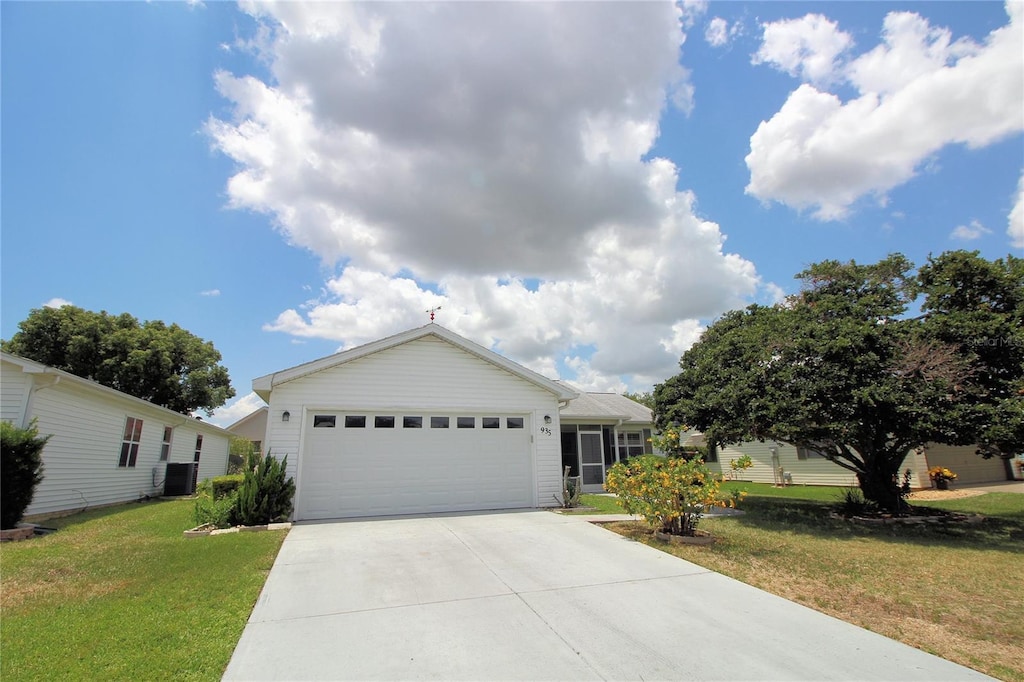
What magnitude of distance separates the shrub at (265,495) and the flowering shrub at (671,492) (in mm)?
6810

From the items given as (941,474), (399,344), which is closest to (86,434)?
(399,344)

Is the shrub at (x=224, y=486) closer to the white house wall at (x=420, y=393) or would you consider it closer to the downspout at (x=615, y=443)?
the white house wall at (x=420, y=393)

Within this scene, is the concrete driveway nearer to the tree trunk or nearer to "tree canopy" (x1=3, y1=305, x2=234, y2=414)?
the tree trunk

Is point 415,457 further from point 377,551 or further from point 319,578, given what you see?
point 319,578

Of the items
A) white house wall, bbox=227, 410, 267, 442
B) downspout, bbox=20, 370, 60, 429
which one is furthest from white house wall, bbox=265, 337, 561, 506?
white house wall, bbox=227, 410, 267, 442

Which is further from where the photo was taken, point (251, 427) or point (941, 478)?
point (251, 427)

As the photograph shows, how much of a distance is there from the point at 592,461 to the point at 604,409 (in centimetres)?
215

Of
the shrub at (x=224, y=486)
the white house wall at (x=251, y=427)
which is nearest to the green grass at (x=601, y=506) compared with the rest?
the shrub at (x=224, y=486)

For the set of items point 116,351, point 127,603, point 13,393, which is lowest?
point 127,603

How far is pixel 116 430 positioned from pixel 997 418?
2107 cm

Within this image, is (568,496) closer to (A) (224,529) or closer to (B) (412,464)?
(B) (412,464)

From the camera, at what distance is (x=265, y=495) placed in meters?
9.59

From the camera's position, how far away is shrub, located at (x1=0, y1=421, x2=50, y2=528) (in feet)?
28.4

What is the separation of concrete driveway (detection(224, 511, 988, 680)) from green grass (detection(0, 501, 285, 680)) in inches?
12.5
